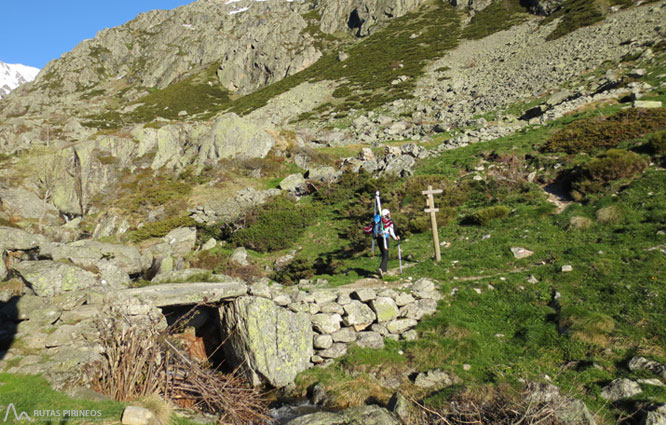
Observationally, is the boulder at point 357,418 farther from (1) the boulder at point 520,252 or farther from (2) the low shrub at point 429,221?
(2) the low shrub at point 429,221

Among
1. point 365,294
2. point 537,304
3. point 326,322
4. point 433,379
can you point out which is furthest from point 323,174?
point 433,379

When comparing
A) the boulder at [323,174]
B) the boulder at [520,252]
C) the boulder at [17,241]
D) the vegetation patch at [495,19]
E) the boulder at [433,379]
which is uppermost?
the vegetation patch at [495,19]

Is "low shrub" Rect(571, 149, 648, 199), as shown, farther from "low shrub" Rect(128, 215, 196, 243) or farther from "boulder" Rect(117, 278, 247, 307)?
"low shrub" Rect(128, 215, 196, 243)

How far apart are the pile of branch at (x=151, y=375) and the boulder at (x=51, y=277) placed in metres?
4.46

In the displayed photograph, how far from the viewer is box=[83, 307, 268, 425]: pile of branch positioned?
621 cm

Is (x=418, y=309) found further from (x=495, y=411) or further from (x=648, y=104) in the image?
(x=648, y=104)

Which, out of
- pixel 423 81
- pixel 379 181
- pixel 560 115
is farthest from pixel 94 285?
pixel 423 81

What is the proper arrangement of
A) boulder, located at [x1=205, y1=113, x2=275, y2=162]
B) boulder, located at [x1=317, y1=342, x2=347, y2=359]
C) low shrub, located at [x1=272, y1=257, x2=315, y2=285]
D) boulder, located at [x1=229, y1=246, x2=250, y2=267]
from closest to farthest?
boulder, located at [x1=317, y1=342, x2=347, y2=359], low shrub, located at [x1=272, y1=257, x2=315, y2=285], boulder, located at [x1=229, y1=246, x2=250, y2=267], boulder, located at [x1=205, y1=113, x2=275, y2=162]

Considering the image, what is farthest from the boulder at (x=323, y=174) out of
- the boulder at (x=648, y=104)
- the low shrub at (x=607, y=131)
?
the boulder at (x=648, y=104)

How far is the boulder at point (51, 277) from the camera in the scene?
9953mm

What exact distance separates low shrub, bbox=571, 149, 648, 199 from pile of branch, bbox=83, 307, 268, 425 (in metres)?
15.5

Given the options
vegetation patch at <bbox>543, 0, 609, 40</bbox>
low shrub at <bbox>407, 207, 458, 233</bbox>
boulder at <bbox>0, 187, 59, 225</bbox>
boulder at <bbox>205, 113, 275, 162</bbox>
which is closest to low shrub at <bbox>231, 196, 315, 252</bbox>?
low shrub at <bbox>407, 207, 458, 233</bbox>

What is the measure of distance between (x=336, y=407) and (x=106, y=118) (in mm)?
108087

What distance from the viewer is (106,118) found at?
91125 mm
